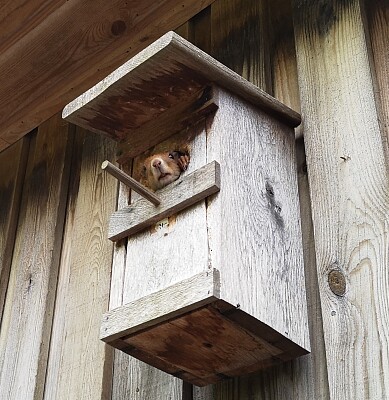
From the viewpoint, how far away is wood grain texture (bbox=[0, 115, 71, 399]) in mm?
2082

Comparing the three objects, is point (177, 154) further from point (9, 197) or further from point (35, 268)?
point (9, 197)

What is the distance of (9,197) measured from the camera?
2520 mm

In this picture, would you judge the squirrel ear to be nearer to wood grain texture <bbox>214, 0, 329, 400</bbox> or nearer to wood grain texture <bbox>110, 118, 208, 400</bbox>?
wood grain texture <bbox>110, 118, 208, 400</bbox>

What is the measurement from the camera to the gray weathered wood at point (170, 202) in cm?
158

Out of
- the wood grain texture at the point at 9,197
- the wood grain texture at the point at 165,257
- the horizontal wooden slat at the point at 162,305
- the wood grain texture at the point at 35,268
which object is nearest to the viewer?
the horizontal wooden slat at the point at 162,305

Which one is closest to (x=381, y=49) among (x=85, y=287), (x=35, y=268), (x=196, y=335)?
(x=196, y=335)

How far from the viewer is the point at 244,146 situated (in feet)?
5.57

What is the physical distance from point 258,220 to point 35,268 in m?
0.81

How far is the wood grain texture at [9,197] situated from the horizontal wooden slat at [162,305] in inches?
31.0

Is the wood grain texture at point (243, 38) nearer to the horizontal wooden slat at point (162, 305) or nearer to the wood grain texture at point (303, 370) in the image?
the wood grain texture at point (303, 370)

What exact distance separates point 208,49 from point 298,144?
454 mm

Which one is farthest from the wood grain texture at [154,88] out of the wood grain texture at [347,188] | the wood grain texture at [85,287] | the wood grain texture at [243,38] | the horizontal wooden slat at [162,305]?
the horizontal wooden slat at [162,305]

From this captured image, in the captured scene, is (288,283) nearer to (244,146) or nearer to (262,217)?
(262,217)

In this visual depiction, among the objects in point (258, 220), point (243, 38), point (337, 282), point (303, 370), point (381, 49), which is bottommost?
point (303, 370)
